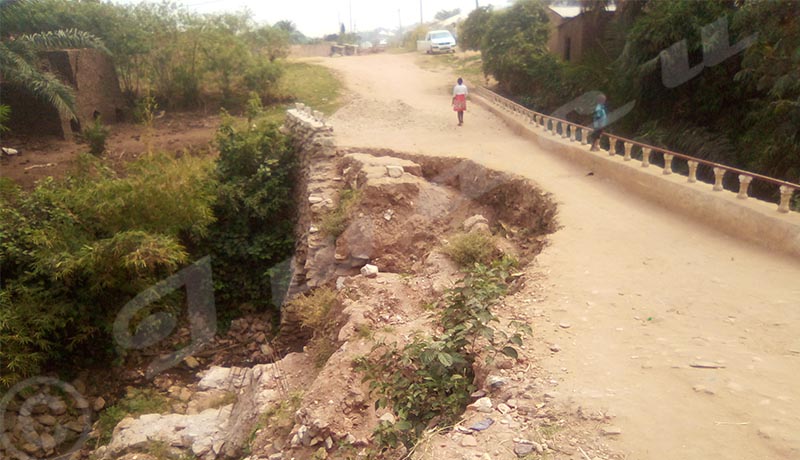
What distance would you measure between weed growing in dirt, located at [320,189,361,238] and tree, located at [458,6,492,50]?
15.0 metres

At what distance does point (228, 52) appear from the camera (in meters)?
17.9

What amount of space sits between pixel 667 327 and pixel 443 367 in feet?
6.43

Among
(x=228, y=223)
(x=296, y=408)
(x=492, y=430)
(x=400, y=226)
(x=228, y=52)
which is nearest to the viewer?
(x=492, y=430)

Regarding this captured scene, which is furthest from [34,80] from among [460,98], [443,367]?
[443,367]

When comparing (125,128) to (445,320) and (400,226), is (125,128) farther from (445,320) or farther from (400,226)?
(445,320)

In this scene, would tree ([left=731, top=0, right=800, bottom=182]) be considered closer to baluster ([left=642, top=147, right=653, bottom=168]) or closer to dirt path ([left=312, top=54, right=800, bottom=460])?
baluster ([left=642, top=147, right=653, bottom=168])

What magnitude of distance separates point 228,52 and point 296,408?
49.5 feet

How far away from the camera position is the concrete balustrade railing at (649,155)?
6082 mm

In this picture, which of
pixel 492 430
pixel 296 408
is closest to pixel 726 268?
pixel 492 430

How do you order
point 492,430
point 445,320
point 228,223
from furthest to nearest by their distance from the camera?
1. point 228,223
2. point 445,320
3. point 492,430

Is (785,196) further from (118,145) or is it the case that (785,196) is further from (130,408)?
(118,145)

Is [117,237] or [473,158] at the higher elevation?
[473,158]

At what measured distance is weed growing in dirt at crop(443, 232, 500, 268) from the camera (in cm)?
704

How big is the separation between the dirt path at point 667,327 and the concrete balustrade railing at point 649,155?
571 millimetres
